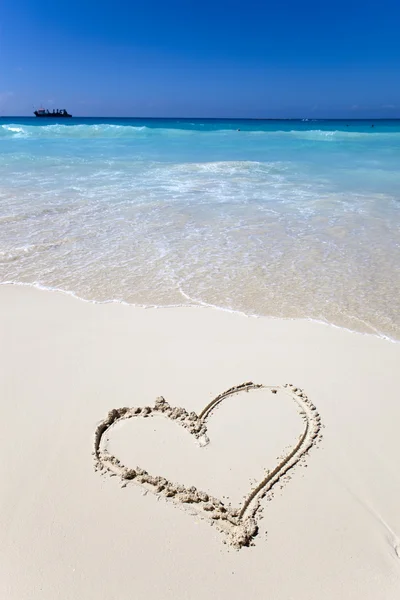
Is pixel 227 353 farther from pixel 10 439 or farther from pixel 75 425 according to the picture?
pixel 10 439

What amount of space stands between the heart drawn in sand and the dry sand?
0.01 m

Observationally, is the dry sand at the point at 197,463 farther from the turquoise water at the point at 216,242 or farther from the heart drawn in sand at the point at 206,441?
the turquoise water at the point at 216,242

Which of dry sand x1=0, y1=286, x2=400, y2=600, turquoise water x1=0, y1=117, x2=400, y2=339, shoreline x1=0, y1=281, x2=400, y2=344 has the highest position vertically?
turquoise water x1=0, y1=117, x2=400, y2=339

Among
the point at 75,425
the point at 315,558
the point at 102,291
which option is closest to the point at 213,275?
the point at 102,291

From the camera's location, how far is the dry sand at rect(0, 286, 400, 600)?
2277mm

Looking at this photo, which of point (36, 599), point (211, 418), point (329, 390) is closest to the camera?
point (36, 599)

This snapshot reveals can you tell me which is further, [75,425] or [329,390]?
[329,390]

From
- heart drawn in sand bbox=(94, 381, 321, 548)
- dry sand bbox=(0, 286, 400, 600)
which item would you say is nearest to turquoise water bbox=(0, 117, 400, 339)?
dry sand bbox=(0, 286, 400, 600)

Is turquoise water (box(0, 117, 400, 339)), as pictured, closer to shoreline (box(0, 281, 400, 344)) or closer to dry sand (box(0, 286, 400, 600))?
shoreline (box(0, 281, 400, 344))

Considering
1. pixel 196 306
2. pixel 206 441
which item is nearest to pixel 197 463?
pixel 206 441

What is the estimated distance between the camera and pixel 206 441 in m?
3.15

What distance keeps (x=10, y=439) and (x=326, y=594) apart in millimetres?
2330

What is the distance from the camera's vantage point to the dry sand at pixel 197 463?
7.47 ft

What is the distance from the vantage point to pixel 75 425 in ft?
10.8
